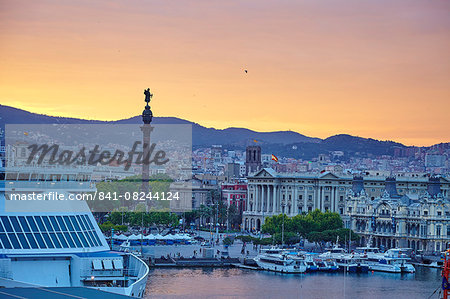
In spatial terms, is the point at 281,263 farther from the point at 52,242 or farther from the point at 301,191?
the point at 52,242

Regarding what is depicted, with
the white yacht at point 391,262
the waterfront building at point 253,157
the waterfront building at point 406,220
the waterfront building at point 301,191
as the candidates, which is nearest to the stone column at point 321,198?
the waterfront building at point 301,191

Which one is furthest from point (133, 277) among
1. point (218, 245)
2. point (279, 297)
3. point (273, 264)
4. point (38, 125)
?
point (38, 125)

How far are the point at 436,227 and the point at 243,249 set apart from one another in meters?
14.4

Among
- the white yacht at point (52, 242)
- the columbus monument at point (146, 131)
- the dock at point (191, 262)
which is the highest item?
the columbus monument at point (146, 131)

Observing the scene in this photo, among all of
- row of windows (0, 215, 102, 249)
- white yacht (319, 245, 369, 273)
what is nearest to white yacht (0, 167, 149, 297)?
row of windows (0, 215, 102, 249)

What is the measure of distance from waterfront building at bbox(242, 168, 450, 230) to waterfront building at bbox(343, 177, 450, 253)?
7.34 meters

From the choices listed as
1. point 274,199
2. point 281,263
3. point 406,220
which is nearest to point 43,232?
point 281,263

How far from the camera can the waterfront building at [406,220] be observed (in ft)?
243

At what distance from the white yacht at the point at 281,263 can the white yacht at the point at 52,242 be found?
1492 inches

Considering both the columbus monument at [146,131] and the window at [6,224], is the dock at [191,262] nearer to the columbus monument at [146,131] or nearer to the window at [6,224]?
the columbus monument at [146,131]

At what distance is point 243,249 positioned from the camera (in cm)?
6806

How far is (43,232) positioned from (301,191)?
71.1m

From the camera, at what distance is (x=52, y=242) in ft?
75.0

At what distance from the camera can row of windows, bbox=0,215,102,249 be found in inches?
886
